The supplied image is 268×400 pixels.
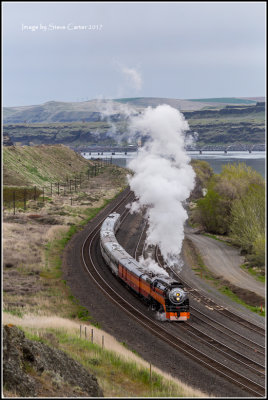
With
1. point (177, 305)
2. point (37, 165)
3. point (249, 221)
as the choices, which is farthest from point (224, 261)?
point (37, 165)

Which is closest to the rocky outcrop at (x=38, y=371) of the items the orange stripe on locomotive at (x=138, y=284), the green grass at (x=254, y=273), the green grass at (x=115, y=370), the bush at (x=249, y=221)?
the green grass at (x=115, y=370)

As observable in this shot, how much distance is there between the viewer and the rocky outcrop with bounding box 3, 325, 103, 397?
19.0 m

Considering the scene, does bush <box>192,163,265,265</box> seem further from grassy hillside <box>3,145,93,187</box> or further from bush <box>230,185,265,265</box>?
grassy hillside <box>3,145,93,187</box>

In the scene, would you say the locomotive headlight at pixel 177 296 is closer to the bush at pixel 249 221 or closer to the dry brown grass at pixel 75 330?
the dry brown grass at pixel 75 330

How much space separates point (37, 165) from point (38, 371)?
141650 mm

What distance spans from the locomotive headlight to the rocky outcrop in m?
16.2

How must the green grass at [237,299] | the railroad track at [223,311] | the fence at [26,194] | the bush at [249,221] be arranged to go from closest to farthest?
the railroad track at [223,311], the green grass at [237,299], the bush at [249,221], the fence at [26,194]

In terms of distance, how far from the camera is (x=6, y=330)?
70.9 ft

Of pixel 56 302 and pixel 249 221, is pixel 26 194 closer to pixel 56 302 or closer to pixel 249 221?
pixel 249 221

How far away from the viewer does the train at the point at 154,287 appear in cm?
3975

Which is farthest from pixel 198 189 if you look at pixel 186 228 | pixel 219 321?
pixel 219 321

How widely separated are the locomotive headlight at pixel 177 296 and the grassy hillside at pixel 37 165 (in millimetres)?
92152

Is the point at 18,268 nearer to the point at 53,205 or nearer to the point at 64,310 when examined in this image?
the point at 64,310

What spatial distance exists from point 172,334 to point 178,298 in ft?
10.3
